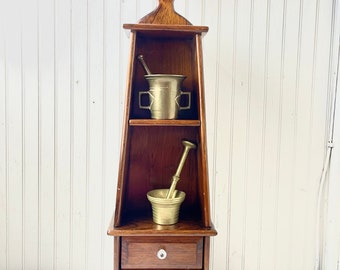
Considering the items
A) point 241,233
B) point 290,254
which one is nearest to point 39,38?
point 241,233

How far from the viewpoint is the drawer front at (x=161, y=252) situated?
1.14m

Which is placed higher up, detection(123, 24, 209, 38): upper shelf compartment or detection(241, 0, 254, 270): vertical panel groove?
detection(123, 24, 209, 38): upper shelf compartment

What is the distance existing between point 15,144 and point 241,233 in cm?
113

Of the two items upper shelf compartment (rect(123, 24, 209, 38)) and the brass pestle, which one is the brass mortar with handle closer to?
the brass pestle

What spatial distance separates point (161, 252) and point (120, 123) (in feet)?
2.06

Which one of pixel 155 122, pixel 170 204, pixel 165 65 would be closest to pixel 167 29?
pixel 165 65

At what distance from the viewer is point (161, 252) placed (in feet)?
3.75

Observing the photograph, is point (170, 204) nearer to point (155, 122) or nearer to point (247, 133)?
point (155, 122)

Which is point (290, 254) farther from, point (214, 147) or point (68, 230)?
point (68, 230)

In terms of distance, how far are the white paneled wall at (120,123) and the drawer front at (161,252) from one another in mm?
414

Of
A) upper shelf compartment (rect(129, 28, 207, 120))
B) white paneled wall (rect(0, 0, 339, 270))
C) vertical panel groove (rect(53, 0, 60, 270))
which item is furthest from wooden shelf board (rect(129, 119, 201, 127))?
vertical panel groove (rect(53, 0, 60, 270))

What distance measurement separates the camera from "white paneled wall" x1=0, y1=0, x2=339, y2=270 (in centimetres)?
150

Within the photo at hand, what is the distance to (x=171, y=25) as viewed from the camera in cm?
113

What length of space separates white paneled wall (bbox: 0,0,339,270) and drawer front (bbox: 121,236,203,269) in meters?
0.41
